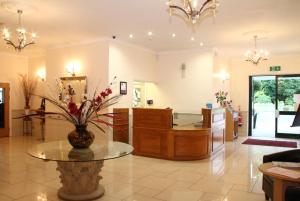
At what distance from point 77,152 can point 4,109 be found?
6.91 meters

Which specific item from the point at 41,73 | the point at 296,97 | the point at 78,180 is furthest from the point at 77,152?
the point at 296,97

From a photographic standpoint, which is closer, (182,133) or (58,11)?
(58,11)

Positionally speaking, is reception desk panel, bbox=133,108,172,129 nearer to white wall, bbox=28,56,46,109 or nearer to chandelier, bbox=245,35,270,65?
chandelier, bbox=245,35,270,65

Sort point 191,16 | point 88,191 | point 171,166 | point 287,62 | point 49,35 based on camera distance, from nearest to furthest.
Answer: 1. point 191,16
2. point 88,191
3. point 171,166
4. point 49,35
5. point 287,62

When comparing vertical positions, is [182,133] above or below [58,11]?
below

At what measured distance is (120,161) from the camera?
5.75 meters

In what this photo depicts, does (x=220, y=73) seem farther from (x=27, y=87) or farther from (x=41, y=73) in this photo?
(x=27, y=87)

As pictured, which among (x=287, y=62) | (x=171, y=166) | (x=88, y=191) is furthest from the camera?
(x=287, y=62)

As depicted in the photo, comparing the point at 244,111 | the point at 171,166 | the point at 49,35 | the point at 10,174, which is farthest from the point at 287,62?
the point at 10,174

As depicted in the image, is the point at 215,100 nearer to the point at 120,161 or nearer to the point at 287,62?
the point at 287,62

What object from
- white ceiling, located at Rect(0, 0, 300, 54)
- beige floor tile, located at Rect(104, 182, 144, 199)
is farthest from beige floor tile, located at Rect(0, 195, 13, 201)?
white ceiling, located at Rect(0, 0, 300, 54)

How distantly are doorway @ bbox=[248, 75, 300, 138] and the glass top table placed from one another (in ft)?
23.7

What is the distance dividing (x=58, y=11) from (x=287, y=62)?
7.79 meters

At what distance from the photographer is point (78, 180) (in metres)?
3.58
